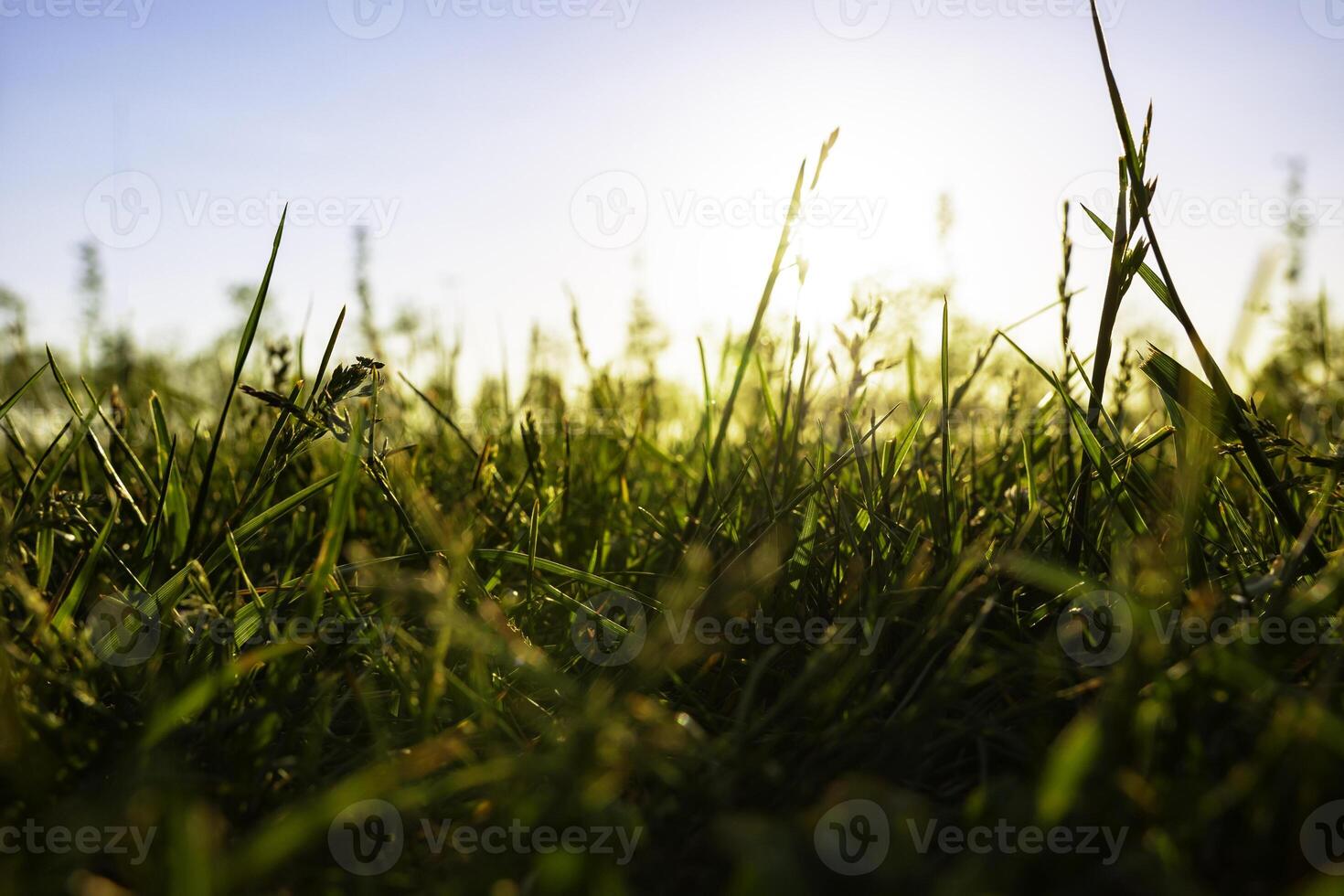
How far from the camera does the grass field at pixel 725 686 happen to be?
709 millimetres

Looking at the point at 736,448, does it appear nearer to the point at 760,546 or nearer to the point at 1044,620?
the point at 760,546

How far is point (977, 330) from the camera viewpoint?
131 inches

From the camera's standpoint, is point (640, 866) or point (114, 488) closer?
point (640, 866)

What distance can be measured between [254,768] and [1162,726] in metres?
0.97

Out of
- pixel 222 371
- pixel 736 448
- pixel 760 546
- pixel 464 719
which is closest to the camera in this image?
pixel 464 719

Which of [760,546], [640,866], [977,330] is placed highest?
[977,330]

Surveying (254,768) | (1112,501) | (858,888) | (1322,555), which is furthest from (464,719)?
(1322,555)

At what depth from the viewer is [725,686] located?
1.21 m

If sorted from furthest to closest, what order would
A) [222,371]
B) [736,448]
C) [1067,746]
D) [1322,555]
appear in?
[222,371], [736,448], [1322,555], [1067,746]

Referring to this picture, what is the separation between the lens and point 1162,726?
2.72ft

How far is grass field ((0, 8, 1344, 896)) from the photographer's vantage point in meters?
0.71

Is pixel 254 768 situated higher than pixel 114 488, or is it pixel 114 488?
pixel 114 488

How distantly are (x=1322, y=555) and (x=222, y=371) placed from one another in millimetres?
5679

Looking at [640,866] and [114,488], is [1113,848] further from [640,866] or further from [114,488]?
[114,488]
